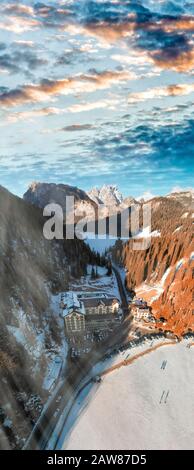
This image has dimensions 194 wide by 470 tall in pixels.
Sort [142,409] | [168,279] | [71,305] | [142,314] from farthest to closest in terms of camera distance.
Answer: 1. [168,279]
2. [142,314]
3. [71,305]
4. [142,409]

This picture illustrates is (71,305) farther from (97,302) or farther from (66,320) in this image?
(97,302)

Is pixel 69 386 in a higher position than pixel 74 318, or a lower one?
lower

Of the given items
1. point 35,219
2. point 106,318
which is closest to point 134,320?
point 106,318

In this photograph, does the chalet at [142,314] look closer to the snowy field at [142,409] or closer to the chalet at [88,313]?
the chalet at [88,313]

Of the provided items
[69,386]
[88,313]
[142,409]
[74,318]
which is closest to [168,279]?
[88,313]

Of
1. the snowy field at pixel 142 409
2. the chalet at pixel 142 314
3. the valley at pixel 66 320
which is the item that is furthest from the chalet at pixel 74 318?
the chalet at pixel 142 314
